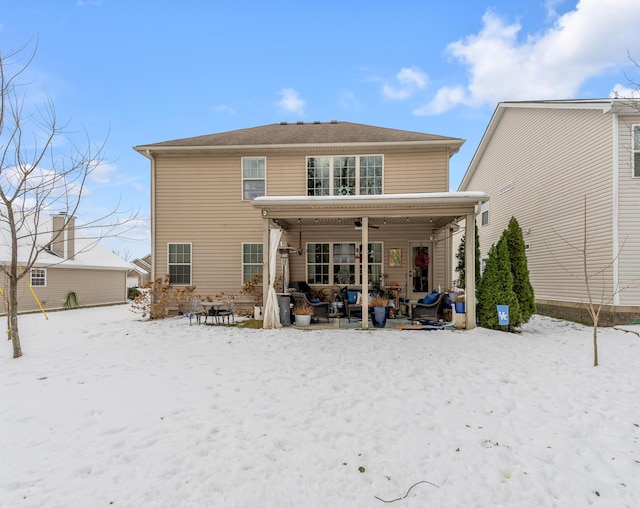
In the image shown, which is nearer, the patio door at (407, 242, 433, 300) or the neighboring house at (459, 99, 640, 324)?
the neighboring house at (459, 99, 640, 324)

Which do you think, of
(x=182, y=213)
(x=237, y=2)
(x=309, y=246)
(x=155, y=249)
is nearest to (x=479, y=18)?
(x=237, y=2)

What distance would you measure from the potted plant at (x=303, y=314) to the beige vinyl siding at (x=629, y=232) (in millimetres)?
7935

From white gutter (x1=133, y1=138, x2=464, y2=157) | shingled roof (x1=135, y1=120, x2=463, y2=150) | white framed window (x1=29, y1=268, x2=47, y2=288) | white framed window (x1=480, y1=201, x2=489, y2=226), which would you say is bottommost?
white framed window (x1=29, y1=268, x2=47, y2=288)

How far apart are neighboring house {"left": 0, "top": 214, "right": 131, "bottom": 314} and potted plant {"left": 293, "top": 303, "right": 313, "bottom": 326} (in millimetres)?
9127

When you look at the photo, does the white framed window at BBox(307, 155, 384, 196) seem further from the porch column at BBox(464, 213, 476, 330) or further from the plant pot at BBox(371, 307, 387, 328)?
the plant pot at BBox(371, 307, 387, 328)

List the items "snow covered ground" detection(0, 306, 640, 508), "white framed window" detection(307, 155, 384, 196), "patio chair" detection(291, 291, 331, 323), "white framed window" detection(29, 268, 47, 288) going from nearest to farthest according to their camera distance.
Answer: "snow covered ground" detection(0, 306, 640, 508), "patio chair" detection(291, 291, 331, 323), "white framed window" detection(307, 155, 384, 196), "white framed window" detection(29, 268, 47, 288)

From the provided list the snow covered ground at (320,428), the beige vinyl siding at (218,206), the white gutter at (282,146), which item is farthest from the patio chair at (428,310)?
the white gutter at (282,146)

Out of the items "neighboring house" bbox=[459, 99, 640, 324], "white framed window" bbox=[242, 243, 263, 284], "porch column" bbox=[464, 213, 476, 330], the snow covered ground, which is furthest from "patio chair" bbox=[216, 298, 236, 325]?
"neighboring house" bbox=[459, 99, 640, 324]

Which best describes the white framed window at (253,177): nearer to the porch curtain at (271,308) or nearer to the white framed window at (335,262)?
the white framed window at (335,262)

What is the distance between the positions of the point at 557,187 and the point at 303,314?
914 centimetres

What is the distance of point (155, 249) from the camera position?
11586 mm

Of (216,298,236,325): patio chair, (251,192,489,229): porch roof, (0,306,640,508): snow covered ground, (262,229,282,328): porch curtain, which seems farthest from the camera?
(216,298,236,325): patio chair

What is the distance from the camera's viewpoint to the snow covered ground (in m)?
2.61

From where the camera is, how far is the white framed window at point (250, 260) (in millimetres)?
11445
